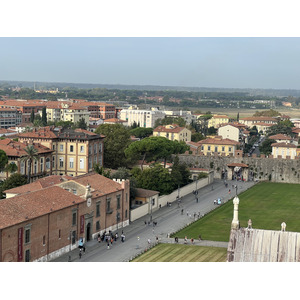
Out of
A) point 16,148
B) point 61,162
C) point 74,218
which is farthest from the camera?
point 61,162

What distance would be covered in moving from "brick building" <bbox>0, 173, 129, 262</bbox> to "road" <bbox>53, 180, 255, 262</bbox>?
104 cm

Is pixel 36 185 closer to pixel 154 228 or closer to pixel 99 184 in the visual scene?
pixel 99 184

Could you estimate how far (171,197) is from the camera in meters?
56.9

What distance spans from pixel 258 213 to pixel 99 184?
14721 millimetres

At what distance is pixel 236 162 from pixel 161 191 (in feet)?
67.9

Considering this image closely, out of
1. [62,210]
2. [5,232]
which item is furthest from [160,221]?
[5,232]

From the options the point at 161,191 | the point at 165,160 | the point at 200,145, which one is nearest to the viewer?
the point at 161,191

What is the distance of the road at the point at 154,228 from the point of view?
126ft

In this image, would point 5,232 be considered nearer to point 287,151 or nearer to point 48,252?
point 48,252

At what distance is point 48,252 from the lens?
1458 inches

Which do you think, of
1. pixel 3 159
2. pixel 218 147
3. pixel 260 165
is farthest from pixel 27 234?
pixel 218 147

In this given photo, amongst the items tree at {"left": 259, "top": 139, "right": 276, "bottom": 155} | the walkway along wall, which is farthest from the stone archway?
tree at {"left": 259, "top": 139, "right": 276, "bottom": 155}

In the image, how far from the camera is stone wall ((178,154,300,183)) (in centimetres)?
7331

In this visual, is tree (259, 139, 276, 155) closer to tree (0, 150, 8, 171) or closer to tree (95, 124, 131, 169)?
tree (95, 124, 131, 169)
